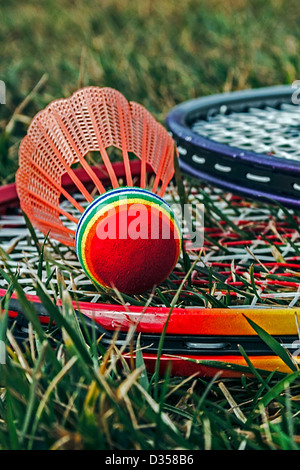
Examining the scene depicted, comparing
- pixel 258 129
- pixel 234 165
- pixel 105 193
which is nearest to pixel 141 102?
pixel 258 129

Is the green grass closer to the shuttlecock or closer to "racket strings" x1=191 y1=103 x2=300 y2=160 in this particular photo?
the shuttlecock

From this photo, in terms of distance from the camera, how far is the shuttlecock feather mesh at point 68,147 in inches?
59.7

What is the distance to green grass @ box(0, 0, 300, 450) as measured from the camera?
968 millimetres

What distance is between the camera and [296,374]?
1.08 metres

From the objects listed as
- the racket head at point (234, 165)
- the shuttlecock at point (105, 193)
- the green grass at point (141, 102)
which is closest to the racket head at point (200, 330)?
the green grass at point (141, 102)

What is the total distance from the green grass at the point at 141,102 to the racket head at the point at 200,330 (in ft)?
0.10

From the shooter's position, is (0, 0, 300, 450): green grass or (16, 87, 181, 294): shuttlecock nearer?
(0, 0, 300, 450): green grass

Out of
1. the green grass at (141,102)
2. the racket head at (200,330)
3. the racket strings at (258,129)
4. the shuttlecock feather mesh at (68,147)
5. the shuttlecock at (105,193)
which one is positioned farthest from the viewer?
the racket strings at (258,129)

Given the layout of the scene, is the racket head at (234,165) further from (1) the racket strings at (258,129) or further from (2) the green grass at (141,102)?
(2) the green grass at (141,102)

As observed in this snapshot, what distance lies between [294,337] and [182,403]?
218 millimetres

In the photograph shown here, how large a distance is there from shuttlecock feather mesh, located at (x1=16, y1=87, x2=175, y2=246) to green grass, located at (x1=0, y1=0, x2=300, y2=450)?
1.15 ft

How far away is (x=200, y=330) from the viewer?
3.76ft

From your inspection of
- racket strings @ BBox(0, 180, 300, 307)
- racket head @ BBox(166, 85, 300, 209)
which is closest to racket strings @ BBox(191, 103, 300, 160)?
racket head @ BBox(166, 85, 300, 209)
